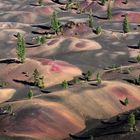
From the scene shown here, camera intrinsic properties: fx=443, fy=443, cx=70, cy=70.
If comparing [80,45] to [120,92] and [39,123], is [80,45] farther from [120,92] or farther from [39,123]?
[39,123]

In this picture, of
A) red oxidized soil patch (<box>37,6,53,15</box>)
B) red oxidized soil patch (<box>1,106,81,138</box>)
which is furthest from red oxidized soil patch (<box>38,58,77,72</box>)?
red oxidized soil patch (<box>37,6,53,15</box>)

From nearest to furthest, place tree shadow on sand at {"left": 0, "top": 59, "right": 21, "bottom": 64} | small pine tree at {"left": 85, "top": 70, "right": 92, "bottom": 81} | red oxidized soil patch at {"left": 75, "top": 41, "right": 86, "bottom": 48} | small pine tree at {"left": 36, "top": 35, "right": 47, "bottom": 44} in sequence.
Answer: small pine tree at {"left": 85, "top": 70, "right": 92, "bottom": 81} → tree shadow on sand at {"left": 0, "top": 59, "right": 21, "bottom": 64} → red oxidized soil patch at {"left": 75, "top": 41, "right": 86, "bottom": 48} → small pine tree at {"left": 36, "top": 35, "right": 47, "bottom": 44}

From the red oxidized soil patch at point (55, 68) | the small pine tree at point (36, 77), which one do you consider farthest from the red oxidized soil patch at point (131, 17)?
the small pine tree at point (36, 77)

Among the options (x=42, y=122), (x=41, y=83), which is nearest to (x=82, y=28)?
(x=41, y=83)

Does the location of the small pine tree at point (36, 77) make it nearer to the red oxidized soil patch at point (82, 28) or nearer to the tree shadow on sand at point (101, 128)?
the tree shadow on sand at point (101, 128)

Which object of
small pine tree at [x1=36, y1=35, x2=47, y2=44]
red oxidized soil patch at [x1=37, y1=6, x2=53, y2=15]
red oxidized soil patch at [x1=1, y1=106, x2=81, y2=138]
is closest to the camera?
red oxidized soil patch at [x1=1, y1=106, x2=81, y2=138]

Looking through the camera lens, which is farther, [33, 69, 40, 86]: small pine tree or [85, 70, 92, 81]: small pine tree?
[85, 70, 92, 81]: small pine tree

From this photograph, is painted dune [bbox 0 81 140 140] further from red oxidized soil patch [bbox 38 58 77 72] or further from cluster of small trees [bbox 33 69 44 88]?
red oxidized soil patch [bbox 38 58 77 72]

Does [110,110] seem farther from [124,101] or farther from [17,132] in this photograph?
[17,132]
